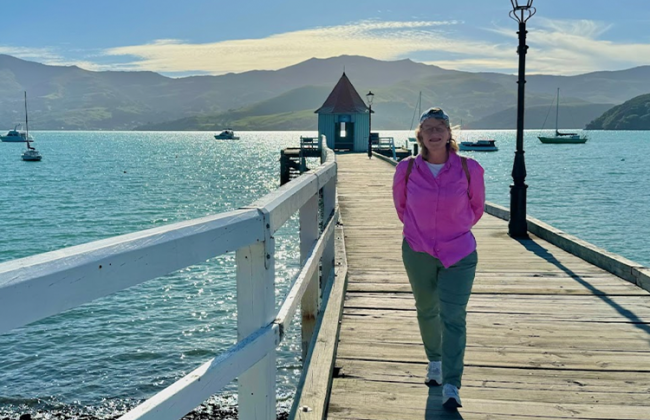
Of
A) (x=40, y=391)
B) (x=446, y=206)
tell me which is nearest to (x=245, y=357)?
(x=446, y=206)

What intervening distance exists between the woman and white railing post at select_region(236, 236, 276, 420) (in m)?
1.64

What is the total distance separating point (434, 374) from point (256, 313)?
2.17 meters

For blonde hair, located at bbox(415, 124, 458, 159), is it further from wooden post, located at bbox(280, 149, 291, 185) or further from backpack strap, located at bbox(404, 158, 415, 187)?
wooden post, located at bbox(280, 149, 291, 185)

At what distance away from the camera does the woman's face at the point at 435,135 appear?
3.72m

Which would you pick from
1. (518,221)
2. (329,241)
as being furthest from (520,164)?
(329,241)

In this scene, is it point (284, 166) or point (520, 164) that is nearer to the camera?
point (520, 164)

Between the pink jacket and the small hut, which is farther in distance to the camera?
the small hut

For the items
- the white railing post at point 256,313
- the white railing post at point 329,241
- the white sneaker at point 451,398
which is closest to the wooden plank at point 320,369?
the white railing post at point 329,241

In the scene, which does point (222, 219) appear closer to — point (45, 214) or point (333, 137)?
point (45, 214)

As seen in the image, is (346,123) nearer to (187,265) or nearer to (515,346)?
(515,346)

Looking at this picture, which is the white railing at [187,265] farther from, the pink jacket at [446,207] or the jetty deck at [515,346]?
the jetty deck at [515,346]

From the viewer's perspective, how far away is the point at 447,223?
3.75 metres

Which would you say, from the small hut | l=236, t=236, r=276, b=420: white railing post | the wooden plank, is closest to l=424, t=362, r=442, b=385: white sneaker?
the wooden plank

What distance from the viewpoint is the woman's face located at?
3721mm
